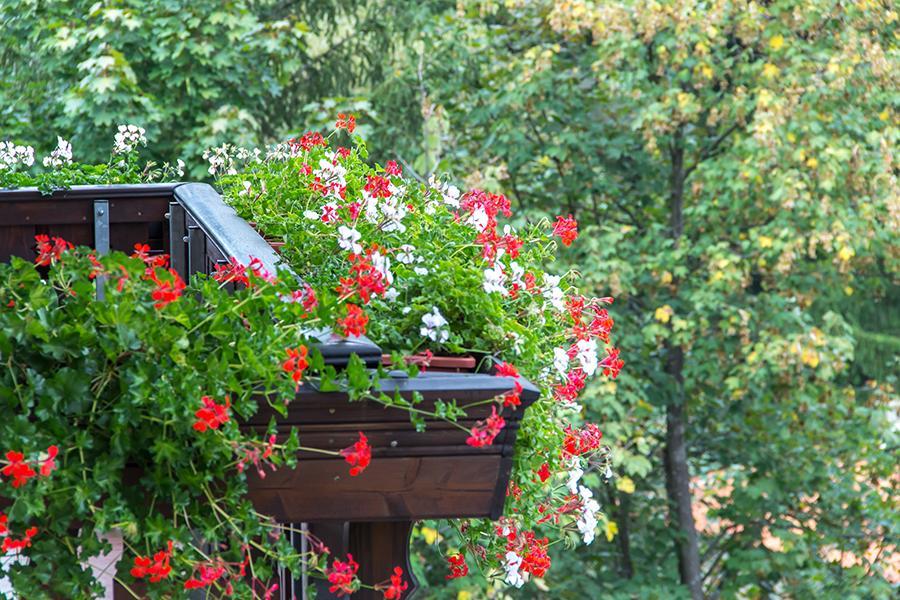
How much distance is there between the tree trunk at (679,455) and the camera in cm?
887

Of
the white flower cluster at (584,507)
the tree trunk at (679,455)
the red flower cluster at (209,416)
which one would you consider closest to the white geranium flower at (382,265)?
the red flower cluster at (209,416)

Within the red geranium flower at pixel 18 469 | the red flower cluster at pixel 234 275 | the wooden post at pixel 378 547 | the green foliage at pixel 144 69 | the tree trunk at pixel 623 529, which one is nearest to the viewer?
the red geranium flower at pixel 18 469

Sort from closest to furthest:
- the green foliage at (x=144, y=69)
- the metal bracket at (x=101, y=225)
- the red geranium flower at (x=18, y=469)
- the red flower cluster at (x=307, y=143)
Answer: the red geranium flower at (x=18, y=469) < the red flower cluster at (x=307, y=143) < the metal bracket at (x=101, y=225) < the green foliage at (x=144, y=69)

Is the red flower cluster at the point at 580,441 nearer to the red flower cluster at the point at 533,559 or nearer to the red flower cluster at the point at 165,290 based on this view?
the red flower cluster at the point at 533,559

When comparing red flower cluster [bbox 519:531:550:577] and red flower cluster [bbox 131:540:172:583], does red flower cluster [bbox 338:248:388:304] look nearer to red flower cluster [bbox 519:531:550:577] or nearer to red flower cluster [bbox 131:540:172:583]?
red flower cluster [bbox 131:540:172:583]

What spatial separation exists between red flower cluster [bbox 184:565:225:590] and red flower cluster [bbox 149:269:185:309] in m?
0.30

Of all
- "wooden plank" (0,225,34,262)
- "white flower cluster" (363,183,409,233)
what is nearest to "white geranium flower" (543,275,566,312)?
"white flower cluster" (363,183,409,233)

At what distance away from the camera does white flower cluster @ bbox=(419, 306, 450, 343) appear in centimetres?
159

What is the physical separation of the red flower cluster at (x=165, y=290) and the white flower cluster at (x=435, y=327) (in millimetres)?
358

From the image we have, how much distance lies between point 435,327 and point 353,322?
21cm

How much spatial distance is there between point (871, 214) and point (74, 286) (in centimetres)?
710

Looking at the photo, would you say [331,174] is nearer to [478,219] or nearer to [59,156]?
[478,219]

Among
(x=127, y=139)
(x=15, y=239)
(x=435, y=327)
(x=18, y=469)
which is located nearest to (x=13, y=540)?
(x=18, y=469)

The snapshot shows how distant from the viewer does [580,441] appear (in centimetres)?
210
